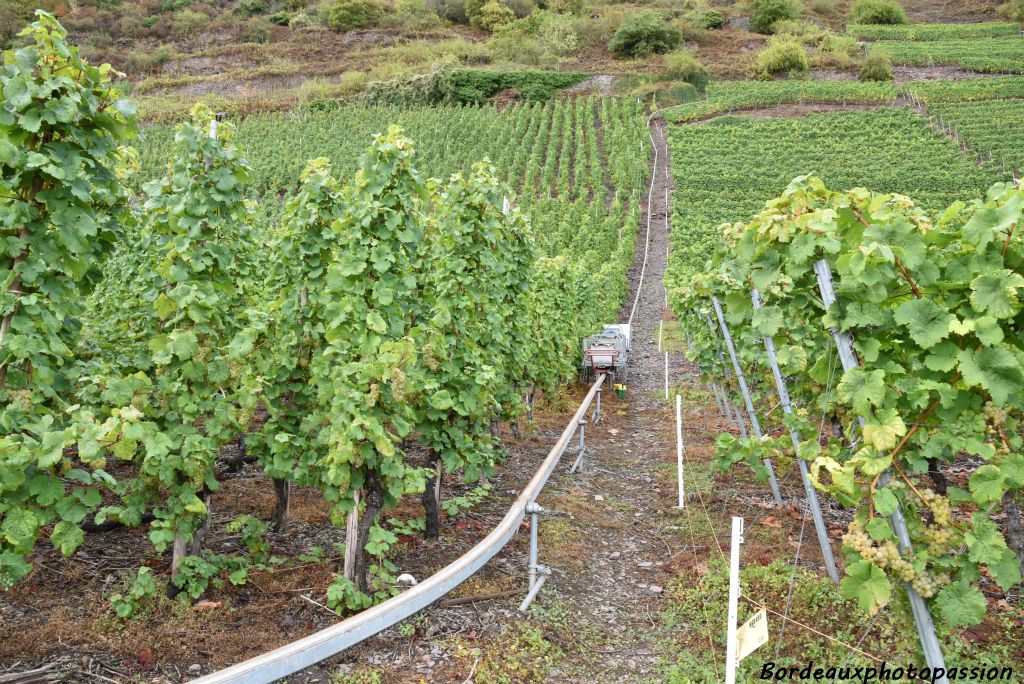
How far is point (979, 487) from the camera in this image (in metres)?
3.05

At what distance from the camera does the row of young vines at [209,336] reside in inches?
149

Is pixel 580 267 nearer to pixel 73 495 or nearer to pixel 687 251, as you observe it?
pixel 687 251

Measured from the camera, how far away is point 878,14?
7494 cm

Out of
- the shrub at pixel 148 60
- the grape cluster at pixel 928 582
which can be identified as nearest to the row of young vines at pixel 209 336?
the grape cluster at pixel 928 582

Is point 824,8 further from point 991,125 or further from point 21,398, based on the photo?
point 21,398

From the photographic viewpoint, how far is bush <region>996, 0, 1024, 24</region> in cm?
6894

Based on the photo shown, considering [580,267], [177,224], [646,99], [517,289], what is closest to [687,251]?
[580,267]

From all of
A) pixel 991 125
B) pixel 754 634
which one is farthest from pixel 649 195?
pixel 754 634

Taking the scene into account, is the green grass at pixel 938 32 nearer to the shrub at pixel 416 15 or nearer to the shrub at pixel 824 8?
the shrub at pixel 824 8

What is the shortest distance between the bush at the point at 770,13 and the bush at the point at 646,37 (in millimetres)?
13442

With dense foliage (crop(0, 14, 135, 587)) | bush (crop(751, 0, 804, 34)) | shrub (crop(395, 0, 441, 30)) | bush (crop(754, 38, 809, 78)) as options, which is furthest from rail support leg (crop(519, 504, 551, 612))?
shrub (crop(395, 0, 441, 30))

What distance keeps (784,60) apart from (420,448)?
192ft

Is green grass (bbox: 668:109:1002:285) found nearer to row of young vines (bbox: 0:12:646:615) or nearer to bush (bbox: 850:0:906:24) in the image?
row of young vines (bbox: 0:12:646:615)

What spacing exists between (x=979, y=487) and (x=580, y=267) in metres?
13.4
